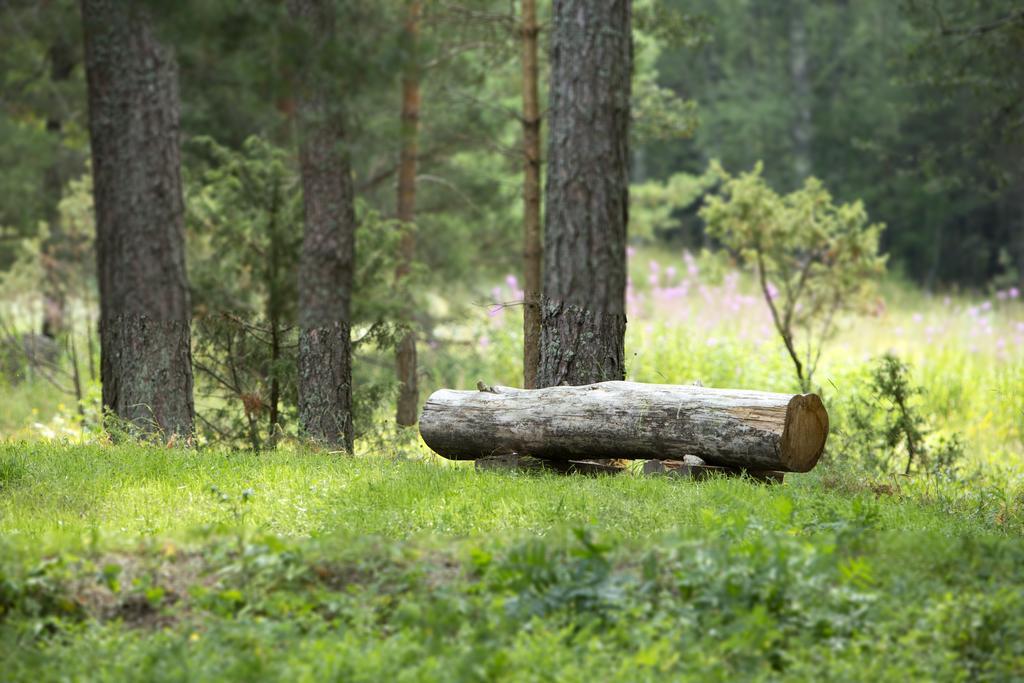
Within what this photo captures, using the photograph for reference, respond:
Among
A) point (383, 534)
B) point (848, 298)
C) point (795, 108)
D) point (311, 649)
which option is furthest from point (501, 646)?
point (795, 108)

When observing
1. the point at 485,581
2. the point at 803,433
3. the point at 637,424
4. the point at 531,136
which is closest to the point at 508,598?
the point at 485,581

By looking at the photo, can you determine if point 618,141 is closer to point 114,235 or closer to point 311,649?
point 114,235

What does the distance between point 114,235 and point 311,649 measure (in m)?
6.25

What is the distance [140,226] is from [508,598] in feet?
20.1

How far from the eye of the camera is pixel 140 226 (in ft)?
32.3

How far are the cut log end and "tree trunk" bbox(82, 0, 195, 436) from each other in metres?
5.23

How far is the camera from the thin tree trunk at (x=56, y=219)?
689 inches

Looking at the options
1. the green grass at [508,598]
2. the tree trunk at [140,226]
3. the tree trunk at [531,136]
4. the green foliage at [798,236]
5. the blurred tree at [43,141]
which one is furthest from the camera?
the blurred tree at [43,141]

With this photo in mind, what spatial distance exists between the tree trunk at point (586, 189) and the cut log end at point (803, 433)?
1.85 meters

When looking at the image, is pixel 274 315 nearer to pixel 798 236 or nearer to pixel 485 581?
pixel 485 581

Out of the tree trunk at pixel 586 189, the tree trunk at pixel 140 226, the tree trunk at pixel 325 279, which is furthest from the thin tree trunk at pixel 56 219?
the tree trunk at pixel 586 189

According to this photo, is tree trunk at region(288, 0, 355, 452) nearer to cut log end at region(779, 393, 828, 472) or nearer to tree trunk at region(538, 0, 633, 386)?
tree trunk at region(538, 0, 633, 386)

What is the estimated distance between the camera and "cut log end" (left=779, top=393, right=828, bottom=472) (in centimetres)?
775

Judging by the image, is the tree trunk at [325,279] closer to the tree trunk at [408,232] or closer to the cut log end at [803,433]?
the tree trunk at [408,232]
